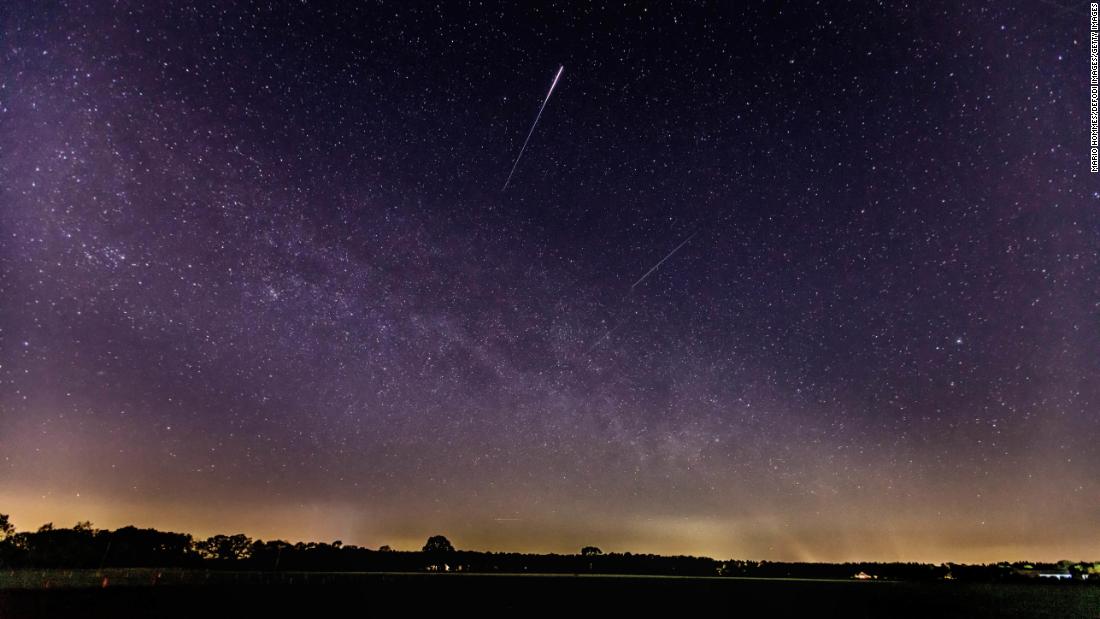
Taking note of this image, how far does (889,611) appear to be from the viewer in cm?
8206

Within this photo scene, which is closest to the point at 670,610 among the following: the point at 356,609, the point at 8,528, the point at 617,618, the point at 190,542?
the point at 617,618

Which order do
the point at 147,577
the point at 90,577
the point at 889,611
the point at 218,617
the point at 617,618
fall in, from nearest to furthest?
the point at 218,617 → the point at 617,618 → the point at 889,611 → the point at 90,577 → the point at 147,577

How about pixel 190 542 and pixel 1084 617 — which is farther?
pixel 190 542

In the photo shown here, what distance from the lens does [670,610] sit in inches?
2808

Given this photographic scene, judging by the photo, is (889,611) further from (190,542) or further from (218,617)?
(190,542)

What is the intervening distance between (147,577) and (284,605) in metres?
53.9

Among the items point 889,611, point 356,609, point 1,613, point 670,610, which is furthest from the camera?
point 889,611

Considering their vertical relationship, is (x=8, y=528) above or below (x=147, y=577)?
above

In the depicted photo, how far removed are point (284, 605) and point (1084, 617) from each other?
82722 mm

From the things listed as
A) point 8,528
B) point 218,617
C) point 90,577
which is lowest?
point 218,617

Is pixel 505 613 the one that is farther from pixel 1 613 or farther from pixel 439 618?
pixel 1 613

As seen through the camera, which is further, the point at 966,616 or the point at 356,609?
the point at 966,616

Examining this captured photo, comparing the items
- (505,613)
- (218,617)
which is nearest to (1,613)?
(218,617)

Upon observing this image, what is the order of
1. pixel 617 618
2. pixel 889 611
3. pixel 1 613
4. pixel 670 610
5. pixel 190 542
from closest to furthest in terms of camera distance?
1. pixel 1 613
2. pixel 617 618
3. pixel 670 610
4. pixel 889 611
5. pixel 190 542
